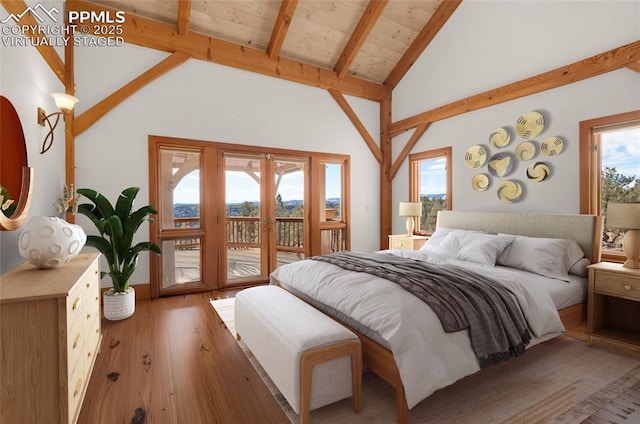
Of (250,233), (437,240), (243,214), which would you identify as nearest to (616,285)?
(437,240)

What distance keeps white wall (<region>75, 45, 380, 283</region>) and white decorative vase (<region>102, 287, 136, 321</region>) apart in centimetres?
76

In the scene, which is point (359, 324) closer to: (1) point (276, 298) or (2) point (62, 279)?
(1) point (276, 298)

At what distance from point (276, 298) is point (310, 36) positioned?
4183mm

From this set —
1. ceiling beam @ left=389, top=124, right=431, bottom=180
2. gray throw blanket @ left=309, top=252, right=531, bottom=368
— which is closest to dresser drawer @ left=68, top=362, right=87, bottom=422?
gray throw blanket @ left=309, top=252, right=531, bottom=368

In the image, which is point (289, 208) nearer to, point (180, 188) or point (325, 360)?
point (180, 188)

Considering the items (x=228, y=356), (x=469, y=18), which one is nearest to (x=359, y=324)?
(x=228, y=356)

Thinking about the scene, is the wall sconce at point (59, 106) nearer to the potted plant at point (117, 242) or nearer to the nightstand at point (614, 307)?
the potted plant at point (117, 242)

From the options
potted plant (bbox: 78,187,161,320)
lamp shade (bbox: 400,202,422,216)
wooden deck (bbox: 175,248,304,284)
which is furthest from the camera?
lamp shade (bbox: 400,202,422,216)

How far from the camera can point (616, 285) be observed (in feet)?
8.80

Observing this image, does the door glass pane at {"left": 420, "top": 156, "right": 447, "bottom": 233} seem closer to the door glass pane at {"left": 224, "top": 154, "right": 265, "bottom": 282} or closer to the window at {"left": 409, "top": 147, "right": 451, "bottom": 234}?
the window at {"left": 409, "top": 147, "right": 451, "bottom": 234}

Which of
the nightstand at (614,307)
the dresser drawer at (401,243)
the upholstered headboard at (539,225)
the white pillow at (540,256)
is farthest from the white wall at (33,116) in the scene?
the upholstered headboard at (539,225)

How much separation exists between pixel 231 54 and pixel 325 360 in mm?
4474

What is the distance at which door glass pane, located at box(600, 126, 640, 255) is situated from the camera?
3.13 metres

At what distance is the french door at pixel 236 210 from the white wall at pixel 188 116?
0.56 ft
